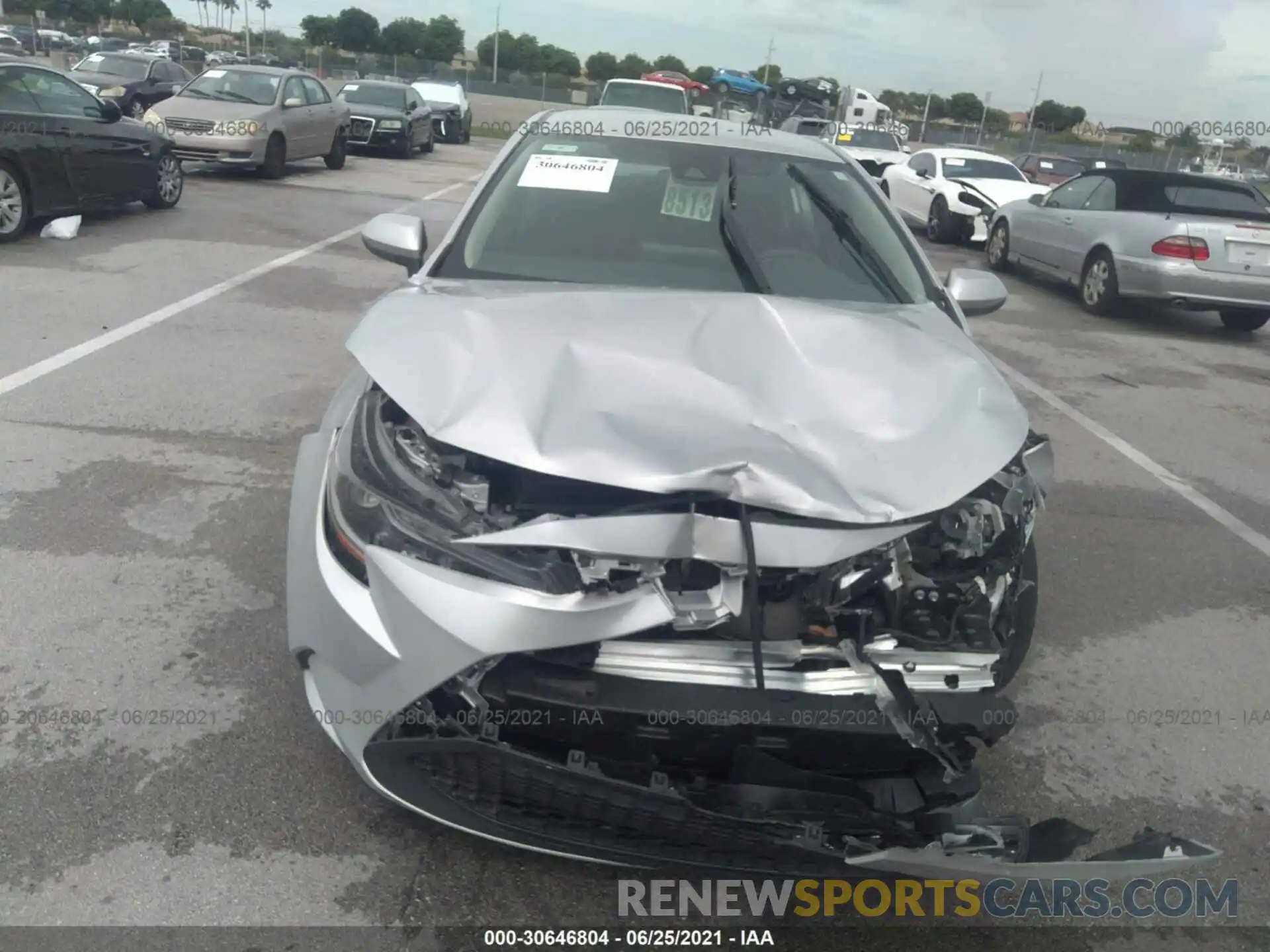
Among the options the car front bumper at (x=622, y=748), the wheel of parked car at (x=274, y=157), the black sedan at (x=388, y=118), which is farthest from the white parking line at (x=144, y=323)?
the black sedan at (x=388, y=118)

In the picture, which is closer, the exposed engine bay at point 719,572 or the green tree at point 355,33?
Answer: the exposed engine bay at point 719,572

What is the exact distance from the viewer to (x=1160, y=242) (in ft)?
33.5

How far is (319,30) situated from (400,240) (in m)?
89.2

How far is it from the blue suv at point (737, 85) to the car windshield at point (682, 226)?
25.5m

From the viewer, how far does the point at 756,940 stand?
8.44ft

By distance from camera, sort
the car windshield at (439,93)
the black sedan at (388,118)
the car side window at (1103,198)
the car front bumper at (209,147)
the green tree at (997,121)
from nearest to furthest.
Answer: the car side window at (1103,198)
the car front bumper at (209,147)
the black sedan at (388,118)
the car windshield at (439,93)
the green tree at (997,121)

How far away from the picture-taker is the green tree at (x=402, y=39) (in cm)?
8019

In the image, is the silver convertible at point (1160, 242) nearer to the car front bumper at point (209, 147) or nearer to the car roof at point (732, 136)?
the car roof at point (732, 136)

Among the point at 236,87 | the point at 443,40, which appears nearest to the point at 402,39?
the point at 443,40

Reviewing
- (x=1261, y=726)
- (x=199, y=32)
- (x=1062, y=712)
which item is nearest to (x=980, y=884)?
(x=1062, y=712)

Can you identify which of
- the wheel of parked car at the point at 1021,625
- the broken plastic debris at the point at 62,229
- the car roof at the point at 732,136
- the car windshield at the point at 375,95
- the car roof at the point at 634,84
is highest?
the car roof at the point at 634,84

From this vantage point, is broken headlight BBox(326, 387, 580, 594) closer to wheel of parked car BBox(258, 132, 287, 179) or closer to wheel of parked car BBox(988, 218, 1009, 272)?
wheel of parked car BBox(988, 218, 1009, 272)

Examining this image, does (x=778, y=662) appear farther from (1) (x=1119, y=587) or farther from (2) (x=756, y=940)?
(1) (x=1119, y=587)

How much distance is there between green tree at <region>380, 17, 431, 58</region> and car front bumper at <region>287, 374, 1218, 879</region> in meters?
84.8
